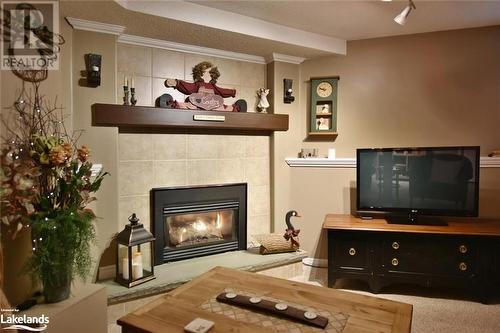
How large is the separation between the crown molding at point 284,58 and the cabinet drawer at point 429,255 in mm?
2051

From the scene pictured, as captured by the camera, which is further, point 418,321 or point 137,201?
point 137,201

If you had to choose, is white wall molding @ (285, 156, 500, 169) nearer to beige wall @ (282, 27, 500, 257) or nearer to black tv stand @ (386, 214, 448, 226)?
beige wall @ (282, 27, 500, 257)

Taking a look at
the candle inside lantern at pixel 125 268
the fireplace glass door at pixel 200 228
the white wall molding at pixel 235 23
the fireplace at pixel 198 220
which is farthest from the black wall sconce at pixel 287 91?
the candle inside lantern at pixel 125 268

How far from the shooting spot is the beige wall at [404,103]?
3156 millimetres

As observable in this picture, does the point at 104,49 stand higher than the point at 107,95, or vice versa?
the point at 104,49

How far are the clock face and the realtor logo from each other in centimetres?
247

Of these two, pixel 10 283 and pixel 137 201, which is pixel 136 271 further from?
pixel 10 283

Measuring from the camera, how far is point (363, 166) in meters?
3.16

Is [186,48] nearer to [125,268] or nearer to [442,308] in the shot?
[125,268]

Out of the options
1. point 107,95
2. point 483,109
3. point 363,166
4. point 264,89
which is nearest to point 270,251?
point 363,166

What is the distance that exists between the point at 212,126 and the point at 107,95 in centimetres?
93

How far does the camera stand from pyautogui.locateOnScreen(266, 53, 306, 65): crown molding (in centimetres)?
344

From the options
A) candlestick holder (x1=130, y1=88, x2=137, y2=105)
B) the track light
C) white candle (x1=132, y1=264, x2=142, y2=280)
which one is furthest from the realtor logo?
the track light

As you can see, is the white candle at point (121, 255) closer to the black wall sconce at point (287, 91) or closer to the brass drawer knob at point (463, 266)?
the black wall sconce at point (287, 91)
